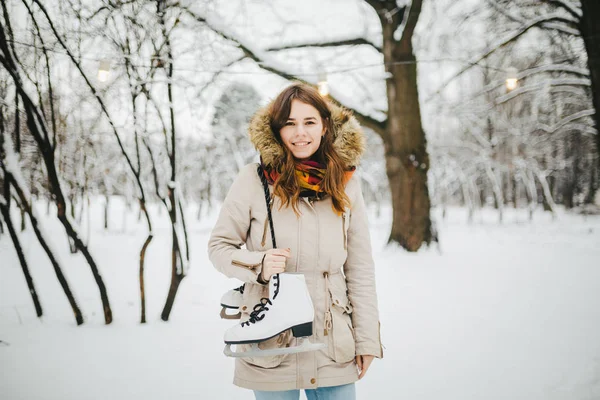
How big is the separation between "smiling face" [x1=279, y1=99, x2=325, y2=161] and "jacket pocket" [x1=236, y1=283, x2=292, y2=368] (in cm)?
61

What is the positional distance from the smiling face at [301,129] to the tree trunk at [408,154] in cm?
629

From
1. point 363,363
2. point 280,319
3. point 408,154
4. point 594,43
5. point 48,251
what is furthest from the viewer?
point 408,154

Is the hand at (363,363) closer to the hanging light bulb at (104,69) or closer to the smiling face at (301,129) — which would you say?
the smiling face at (301,129)

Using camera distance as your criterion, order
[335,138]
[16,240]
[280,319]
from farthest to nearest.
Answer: [16,240]
[335,138]
[280,319]

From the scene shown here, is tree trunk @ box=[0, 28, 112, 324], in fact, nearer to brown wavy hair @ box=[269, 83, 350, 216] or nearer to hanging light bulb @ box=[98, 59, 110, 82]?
hanging light bulb @ box=[98, 59, 110, 82]

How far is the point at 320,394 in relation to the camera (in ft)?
4.64

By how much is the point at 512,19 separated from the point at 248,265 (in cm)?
778

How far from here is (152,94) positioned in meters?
3.47

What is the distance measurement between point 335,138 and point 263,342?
0.95 metres

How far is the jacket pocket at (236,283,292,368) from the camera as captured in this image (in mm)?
1306

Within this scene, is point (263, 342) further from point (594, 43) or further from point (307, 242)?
point (594, 43)

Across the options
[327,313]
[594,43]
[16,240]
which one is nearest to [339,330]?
[327,313]

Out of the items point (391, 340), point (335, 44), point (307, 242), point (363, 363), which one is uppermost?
point (335, 44)

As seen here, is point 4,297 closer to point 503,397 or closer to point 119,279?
point 119,279
